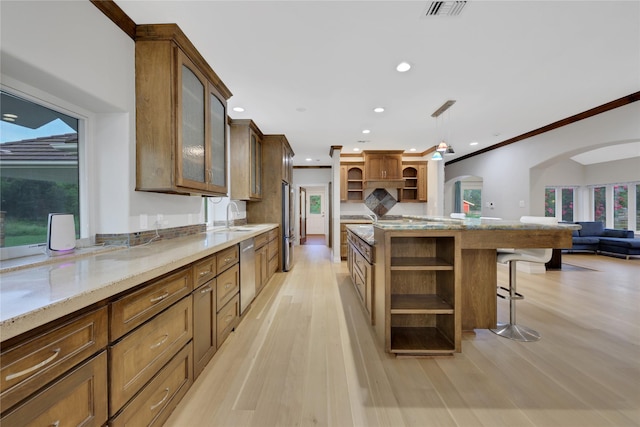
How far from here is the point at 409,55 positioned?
2400 millimetres

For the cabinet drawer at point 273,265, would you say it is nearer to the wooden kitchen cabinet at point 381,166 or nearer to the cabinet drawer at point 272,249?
the cabinet drawer at point 272,249

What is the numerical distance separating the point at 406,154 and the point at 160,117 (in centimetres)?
584

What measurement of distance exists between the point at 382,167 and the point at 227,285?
488cm

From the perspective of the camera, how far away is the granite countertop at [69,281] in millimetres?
755

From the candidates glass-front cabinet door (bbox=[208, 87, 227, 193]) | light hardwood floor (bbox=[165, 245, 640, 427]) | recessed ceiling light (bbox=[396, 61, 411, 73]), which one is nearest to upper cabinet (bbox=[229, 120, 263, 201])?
glass-front cabinet door (bbox=[208, 87, 227, 193])

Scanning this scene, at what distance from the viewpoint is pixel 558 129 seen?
4.51 metres

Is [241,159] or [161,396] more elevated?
[241,159]

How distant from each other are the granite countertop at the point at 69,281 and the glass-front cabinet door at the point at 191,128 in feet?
2.48

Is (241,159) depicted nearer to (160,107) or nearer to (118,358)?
(160,107)

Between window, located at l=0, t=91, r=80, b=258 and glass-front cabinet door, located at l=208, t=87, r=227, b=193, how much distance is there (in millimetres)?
1000

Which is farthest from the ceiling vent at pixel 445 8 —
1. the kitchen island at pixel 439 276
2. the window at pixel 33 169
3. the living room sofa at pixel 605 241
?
the living room sofa at pixel 605 241

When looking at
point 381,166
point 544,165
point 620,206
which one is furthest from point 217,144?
point 620,206

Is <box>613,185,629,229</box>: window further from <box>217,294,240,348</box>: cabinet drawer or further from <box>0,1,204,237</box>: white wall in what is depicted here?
<box>0,1,204,237</box>: white wall

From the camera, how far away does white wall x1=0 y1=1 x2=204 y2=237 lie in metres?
1.32
